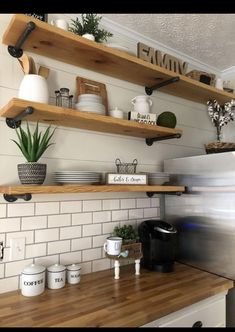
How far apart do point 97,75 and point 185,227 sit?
44.2 inches

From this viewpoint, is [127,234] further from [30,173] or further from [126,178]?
[30,173]

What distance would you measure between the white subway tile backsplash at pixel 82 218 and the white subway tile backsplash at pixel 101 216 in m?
0.03

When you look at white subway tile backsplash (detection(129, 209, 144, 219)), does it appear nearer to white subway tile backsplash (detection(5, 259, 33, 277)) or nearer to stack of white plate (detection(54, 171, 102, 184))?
stack of white plate (detection(54, 171, 102, 184))

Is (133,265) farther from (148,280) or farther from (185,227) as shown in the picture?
(185,227)

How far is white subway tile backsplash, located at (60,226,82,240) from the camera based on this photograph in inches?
54.9

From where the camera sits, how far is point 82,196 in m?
1.49

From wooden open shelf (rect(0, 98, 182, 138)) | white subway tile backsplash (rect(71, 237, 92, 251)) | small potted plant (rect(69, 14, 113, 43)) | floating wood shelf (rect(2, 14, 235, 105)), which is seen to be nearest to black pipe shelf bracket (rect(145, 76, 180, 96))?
floating wood shelf (rect(2, 14, 235, 105))

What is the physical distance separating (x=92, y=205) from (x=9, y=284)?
0.57m

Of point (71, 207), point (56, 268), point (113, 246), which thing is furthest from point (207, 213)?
point (56, 268)

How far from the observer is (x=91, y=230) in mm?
1502

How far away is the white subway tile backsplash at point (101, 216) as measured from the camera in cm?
152

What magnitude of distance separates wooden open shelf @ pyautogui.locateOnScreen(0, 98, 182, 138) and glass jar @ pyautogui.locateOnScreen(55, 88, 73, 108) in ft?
0.35

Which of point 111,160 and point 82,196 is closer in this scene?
point 82,196
